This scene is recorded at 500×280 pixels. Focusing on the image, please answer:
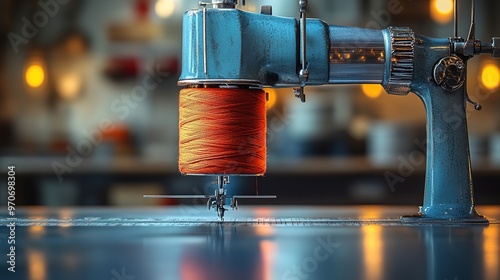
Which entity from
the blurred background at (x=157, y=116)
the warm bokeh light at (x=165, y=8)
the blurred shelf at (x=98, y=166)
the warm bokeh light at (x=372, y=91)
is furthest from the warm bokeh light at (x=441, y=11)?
the blurred shelf at (x=98, y=166)

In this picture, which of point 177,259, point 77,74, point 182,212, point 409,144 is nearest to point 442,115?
point 182,212

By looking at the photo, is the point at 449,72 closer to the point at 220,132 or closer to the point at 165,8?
the point at 220,132

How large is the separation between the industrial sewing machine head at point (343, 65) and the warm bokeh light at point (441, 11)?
2.38m

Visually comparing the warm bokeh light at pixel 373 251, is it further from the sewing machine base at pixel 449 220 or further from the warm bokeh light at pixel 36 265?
the warm bokeh light at pixel 36 265

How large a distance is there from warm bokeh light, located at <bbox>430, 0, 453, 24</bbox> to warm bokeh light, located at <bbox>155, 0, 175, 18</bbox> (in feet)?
4.08

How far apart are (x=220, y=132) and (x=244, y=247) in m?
0.29

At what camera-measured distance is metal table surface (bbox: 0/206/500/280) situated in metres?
0.83

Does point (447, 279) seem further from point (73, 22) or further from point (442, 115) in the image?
point (73, 22)

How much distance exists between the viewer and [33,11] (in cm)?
407

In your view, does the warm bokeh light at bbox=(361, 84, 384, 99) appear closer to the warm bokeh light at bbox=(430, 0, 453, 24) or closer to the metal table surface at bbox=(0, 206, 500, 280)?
the warm bokeh light at bbox=(430, 0, 453, 24)

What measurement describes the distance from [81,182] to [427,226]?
2697 millimetres

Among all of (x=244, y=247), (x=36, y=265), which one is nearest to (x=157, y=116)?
(x=244, y=247)

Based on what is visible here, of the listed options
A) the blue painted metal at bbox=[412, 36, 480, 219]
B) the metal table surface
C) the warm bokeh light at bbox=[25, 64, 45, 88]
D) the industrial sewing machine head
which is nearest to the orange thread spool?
the industrial sewing machine head

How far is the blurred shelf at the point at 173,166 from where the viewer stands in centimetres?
357
